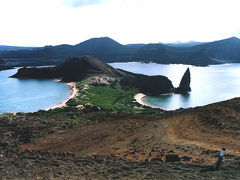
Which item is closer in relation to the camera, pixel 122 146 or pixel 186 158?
pixel 186 158

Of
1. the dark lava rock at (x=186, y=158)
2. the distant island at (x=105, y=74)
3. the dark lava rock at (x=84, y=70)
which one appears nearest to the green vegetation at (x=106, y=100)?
the distant island at (x=105, y=74)

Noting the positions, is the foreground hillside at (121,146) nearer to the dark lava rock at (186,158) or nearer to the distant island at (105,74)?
the dark lava rock at (186,158)

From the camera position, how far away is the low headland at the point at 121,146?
11320 millimetres

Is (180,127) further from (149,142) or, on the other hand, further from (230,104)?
(230,104)

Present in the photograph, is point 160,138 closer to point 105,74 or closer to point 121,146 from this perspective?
point 121,146

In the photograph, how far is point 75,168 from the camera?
480 inches

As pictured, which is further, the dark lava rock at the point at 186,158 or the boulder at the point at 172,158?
the dark lava rock at the point at 186,158

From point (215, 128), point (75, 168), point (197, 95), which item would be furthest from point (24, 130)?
point (197, 95)

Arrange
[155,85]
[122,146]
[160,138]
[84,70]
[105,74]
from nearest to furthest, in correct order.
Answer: [122,146] → [160,138] → [155,85] → [105,74] → [84,70]

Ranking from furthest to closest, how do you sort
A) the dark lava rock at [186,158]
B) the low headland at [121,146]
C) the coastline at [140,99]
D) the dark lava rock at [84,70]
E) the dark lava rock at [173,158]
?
the dark lava rock at [84,70]
the coastline at [140,99]
the dark lava rock at [186,158]
the dark lava rock at [173,158]
the low headland at [121,146]

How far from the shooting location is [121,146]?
1692 centimetres

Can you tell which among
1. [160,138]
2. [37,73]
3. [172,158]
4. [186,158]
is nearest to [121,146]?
[160,138]

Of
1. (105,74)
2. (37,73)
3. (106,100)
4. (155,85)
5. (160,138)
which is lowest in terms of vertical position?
(106,100)

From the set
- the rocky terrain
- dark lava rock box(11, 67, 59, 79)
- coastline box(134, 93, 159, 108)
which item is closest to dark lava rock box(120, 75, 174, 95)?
coastline box(134, 93, 159, 108)
